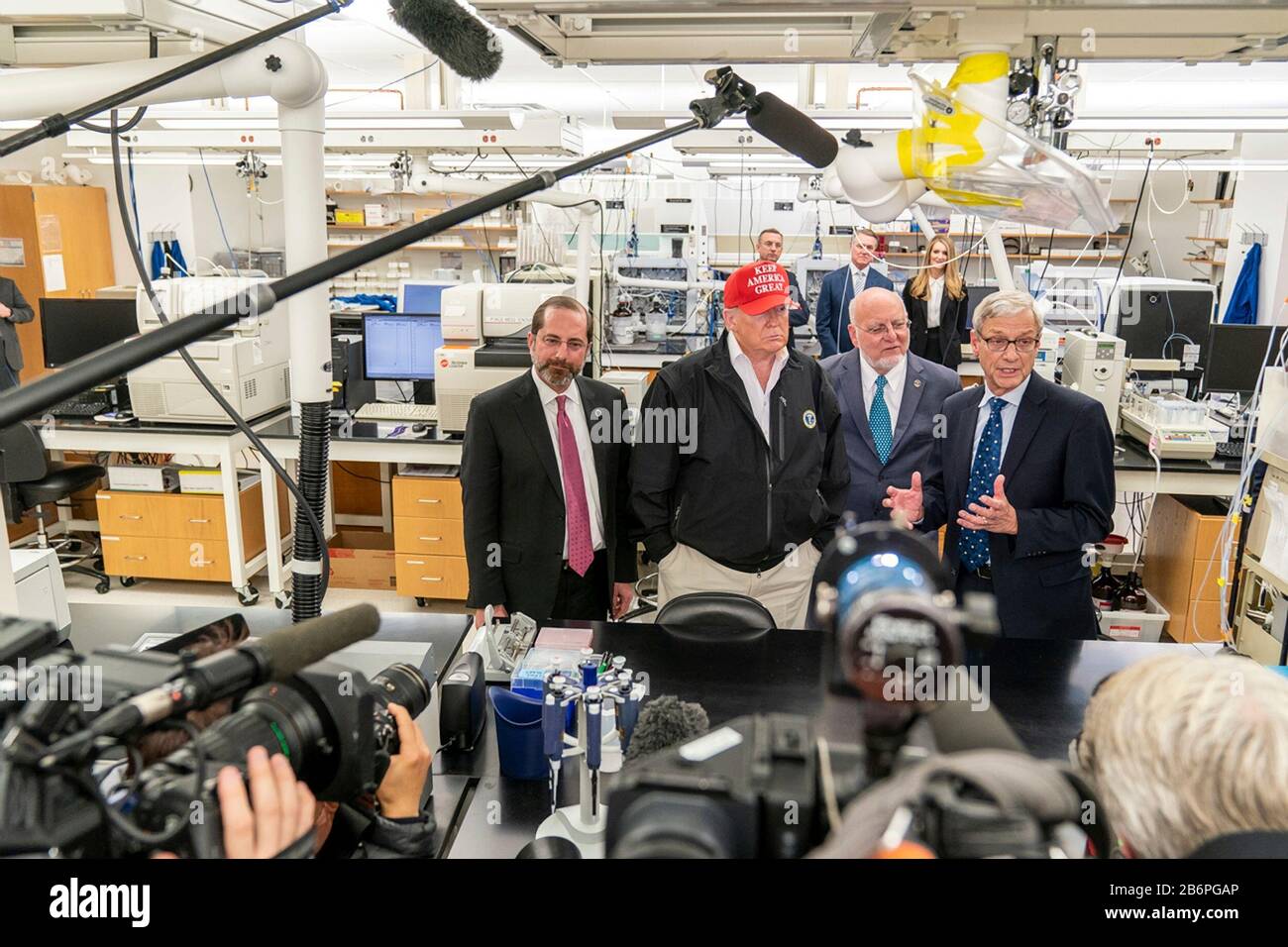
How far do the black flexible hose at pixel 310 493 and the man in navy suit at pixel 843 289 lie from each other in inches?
166

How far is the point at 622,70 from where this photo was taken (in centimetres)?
635

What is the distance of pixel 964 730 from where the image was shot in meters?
0.55

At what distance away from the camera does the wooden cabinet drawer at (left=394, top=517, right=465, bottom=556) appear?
146 inches

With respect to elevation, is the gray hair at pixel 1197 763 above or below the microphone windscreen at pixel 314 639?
below

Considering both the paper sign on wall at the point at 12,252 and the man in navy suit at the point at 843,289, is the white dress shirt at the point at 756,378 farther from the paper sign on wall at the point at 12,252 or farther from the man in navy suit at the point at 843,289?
the paper sign on wall at the point at 12,252

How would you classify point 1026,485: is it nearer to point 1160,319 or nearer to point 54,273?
point 1160,319

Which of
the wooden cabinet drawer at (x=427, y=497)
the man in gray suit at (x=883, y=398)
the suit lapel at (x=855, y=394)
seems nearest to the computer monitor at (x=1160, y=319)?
the man in gray suit at (x=883, y=398)

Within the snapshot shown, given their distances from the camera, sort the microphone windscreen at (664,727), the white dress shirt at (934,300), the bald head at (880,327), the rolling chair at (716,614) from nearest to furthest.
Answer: the microphone windscreen at (664,727) → the rolling chair at (716,614) → the bald head at (880,327) → the white dress shirt at (934,300)

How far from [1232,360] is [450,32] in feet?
12.2

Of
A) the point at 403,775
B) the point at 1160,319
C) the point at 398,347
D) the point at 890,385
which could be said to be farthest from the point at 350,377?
the point at 1160,319

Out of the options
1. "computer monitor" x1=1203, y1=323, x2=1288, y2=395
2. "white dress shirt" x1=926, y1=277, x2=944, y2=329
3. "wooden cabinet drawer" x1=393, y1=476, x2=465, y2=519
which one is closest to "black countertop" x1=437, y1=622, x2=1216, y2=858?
"wooden cabinet drawer" x1=393, y1=476, x2=465, y2=519

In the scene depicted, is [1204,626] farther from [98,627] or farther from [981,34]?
[98,627]

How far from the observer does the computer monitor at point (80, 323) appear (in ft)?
13.8

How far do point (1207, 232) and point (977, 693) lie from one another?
9.63m
